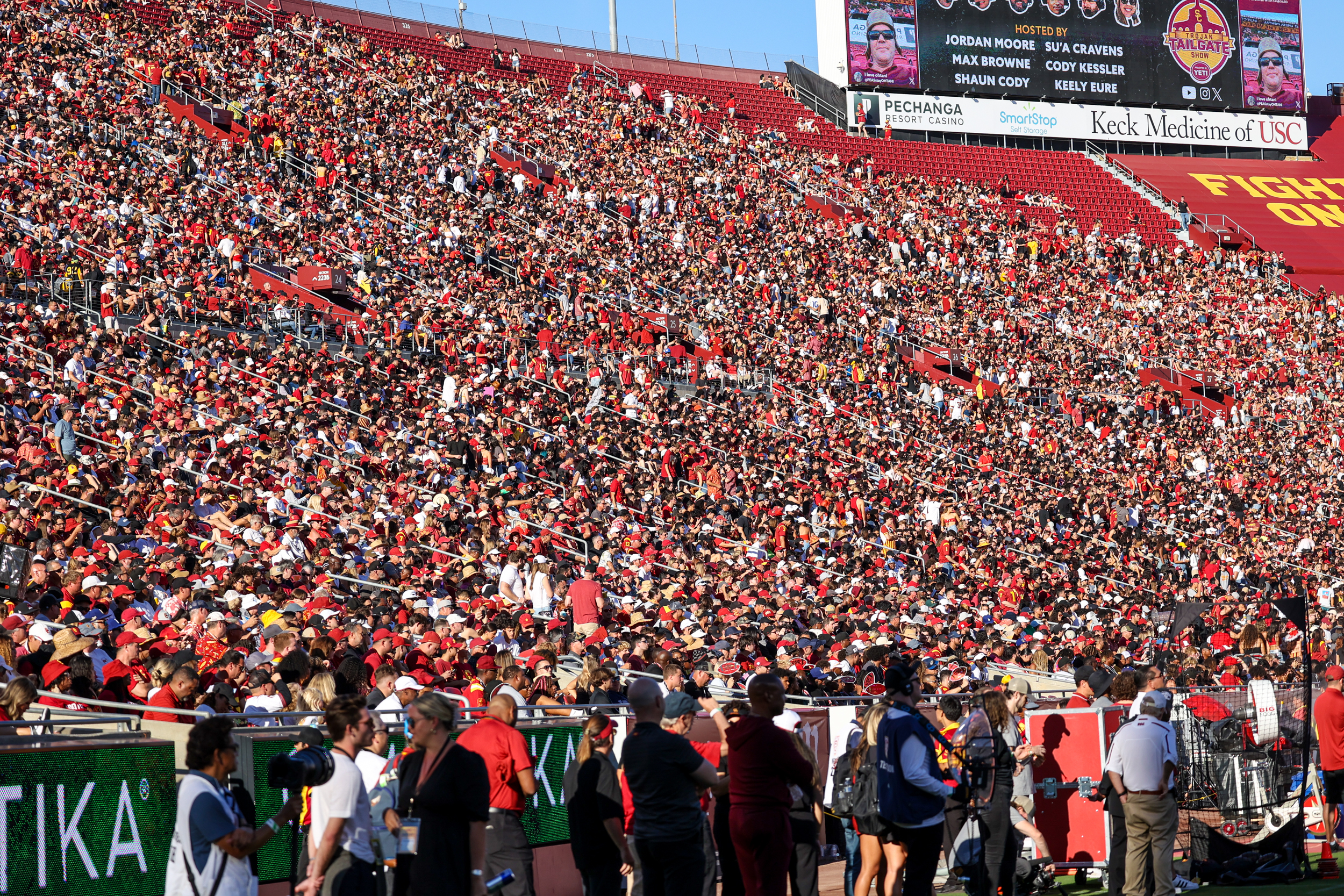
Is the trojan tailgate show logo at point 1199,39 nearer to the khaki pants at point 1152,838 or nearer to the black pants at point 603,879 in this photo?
the khaki pants at point 1152,838

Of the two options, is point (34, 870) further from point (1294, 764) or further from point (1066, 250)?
point (1066, 250)

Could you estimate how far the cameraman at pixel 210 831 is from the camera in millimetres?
4594

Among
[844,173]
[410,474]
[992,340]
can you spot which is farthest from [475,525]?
[844,173]

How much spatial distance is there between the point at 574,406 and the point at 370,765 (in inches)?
Result: 696

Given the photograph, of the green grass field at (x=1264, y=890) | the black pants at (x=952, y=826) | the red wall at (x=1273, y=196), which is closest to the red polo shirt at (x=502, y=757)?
the black pants at (x=952, y=826)

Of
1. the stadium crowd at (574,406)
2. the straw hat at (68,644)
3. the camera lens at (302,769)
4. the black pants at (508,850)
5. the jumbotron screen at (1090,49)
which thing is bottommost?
the black pants at (508,850)

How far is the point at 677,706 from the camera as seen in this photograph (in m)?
6.27

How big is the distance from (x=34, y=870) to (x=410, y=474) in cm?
1304

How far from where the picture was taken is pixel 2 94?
80.4 ft

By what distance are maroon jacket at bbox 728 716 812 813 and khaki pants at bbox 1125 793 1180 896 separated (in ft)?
7.96

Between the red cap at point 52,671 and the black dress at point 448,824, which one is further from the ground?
the red cap at point 52,671

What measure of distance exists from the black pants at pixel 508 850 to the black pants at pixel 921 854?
163 cm

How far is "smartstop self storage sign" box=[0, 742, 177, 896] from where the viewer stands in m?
5.28

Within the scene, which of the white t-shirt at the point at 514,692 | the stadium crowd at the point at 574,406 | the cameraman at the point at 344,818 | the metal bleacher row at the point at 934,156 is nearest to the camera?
the cameraman at the point at 344,818
